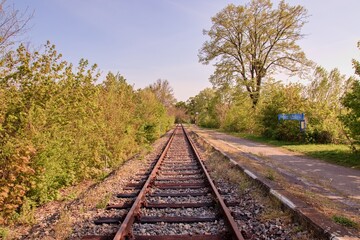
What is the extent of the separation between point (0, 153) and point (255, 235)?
15.2ft

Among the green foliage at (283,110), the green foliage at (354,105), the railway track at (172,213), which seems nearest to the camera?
the railway track at (172,213)

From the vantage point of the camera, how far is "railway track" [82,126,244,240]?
432 cm

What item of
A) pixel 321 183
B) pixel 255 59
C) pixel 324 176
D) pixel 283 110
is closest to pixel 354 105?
pixel 324 176

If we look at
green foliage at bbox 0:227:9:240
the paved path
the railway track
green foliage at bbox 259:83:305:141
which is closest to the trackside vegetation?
green foliage at bbox 0:227:9:240

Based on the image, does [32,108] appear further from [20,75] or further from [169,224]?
[169,224]

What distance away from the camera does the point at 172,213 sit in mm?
5422

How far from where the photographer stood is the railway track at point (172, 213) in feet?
14.2

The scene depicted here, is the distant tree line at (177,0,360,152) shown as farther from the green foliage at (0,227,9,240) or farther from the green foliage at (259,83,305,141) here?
the green foliage at (0,227,9,240)

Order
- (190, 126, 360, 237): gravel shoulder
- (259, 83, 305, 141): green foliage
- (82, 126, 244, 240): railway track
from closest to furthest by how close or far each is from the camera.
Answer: (82, 126, 244, 240): railway track < (190, 126, 360, 237): gravel shoulder < (259, 83, 305, 141): green foliage

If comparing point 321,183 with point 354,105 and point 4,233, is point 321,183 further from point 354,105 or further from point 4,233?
point 4,233

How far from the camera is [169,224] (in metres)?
4.86

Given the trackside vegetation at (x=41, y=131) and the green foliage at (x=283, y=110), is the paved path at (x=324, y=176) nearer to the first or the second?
the trackside vegetation at (x=41, y=131)

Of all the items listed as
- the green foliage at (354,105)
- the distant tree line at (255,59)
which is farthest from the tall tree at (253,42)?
the green foliage at (354,105)

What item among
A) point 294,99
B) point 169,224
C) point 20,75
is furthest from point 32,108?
point 294,99
